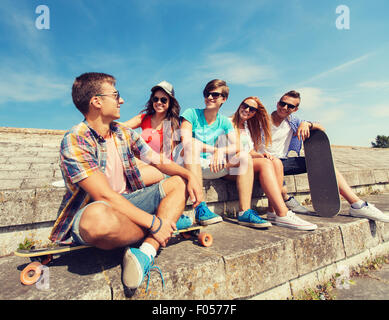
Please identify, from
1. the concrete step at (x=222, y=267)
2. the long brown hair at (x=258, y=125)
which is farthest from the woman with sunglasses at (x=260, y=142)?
the concrete step at (x=222, y=267)

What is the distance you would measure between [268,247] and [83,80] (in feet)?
6.72

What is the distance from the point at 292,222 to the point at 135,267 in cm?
179

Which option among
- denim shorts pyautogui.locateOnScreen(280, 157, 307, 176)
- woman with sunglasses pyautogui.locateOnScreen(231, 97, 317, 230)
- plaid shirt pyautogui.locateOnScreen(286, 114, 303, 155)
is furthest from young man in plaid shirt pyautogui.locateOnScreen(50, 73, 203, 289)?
plaid shirt pyautogui.locateOnScreen(286, 114, 303, 155)

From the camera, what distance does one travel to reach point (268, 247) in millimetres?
1813

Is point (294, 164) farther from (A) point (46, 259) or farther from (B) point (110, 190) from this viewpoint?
(A) point (46, 259)

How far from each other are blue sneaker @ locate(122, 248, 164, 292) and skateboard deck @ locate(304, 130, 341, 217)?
262 cm

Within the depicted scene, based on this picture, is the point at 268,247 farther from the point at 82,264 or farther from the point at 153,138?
the point at 153,138

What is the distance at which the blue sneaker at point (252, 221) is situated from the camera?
2.34 metres

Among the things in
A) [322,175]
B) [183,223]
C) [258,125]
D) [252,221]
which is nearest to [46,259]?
[183,223]

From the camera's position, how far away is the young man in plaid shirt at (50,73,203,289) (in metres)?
1.39

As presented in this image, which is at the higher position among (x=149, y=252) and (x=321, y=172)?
(x=321, y=172)

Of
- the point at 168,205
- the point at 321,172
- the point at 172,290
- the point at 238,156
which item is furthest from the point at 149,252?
the point at 321,172

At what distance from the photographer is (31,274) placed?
4.59 feet

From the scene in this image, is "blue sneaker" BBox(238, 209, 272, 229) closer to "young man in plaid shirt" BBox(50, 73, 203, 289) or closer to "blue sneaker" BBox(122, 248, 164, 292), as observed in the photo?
"young man in plaid shirt" BBox(50, 73, 203, 289)
